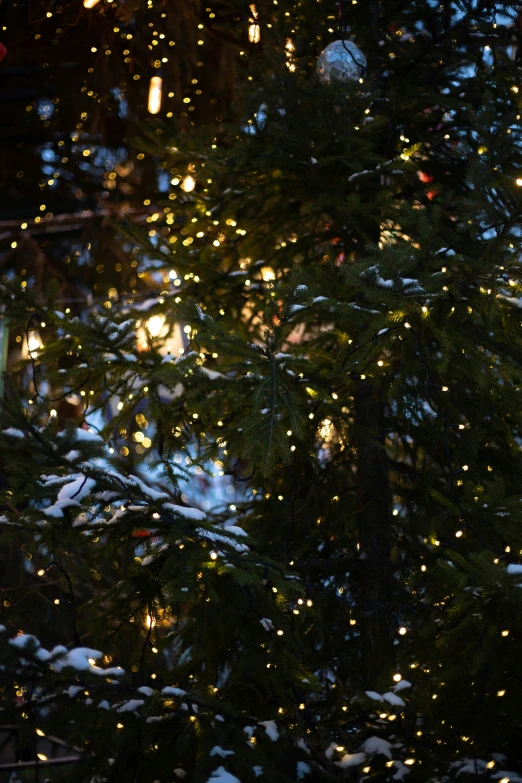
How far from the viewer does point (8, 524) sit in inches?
99.6

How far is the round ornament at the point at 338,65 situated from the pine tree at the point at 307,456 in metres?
0.05

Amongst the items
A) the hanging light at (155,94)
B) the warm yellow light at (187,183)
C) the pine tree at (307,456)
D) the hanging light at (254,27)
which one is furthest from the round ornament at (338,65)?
the hanging light at (155,94)

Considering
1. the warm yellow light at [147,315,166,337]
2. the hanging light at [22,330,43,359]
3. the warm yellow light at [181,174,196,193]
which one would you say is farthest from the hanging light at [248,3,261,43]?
the hanging light at [22,330,43,359]

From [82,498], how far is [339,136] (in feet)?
7.78

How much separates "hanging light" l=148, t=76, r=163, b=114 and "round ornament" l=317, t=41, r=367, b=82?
114 inches

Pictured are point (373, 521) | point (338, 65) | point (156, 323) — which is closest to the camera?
point (338, 65)

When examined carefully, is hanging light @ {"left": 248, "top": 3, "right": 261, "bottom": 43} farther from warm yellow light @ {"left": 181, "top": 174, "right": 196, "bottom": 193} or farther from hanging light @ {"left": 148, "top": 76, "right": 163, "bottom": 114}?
hanging light @ {"left": 148, "top": 76, "right": 163, "bottom": 114}

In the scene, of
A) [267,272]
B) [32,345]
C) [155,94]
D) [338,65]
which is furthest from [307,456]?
[155,94]

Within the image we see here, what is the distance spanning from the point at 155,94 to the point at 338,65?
9.89 feet

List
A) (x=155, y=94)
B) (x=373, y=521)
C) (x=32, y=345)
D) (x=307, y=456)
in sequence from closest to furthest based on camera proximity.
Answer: (x=373, y=521) → (x=307, y=456) → (x=155, y=94) → (x=32, y=345)

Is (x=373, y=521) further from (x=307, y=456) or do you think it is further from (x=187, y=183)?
(x=187, y=183)

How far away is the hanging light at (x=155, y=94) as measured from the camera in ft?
21.2

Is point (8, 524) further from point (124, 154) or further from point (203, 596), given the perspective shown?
point (124, 154)

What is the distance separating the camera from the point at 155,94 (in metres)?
6.50
